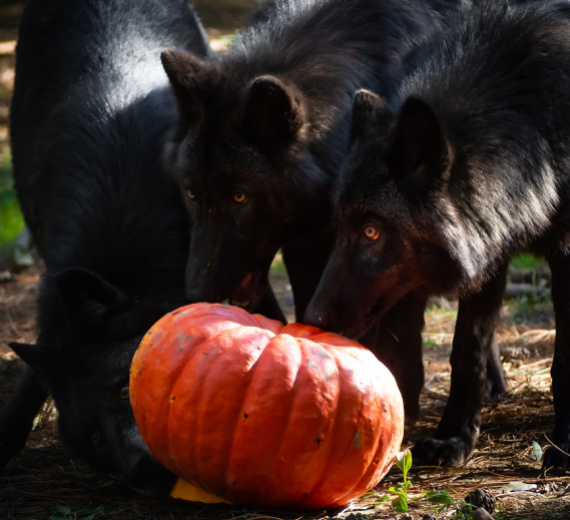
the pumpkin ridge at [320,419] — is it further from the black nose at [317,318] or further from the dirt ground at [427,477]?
the black nose at [317,318]

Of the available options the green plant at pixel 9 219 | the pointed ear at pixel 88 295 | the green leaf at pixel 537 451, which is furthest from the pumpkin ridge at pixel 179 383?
the green plant at pixel 9 219

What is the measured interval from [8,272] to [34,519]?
5.57 meters

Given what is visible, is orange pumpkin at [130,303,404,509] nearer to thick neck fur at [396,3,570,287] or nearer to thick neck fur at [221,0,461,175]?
thick neck fur at [396,3,570,287]

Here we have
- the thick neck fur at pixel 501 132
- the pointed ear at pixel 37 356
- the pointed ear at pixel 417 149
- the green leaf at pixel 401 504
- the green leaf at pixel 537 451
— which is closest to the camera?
the green leaf at pixel 401 504

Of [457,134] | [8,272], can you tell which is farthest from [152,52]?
[8,272]

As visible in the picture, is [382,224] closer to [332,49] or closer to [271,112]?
[271,112]

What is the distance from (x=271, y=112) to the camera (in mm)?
4293

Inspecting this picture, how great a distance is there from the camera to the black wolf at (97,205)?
397cm

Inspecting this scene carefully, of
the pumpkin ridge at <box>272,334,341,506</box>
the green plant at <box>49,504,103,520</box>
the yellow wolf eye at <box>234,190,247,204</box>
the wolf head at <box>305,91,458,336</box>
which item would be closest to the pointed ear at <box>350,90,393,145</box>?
the wolf head at <box>305,91,458,336</box>

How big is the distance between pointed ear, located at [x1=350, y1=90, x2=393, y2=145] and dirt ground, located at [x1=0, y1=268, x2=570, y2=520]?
1.59 meters

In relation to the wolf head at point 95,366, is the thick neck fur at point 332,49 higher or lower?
higher

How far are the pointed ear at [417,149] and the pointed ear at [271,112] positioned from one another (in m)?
0.67

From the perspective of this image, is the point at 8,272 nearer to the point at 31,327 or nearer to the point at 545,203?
the point at 31,327

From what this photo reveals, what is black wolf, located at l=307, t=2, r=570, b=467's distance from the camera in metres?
3.90
